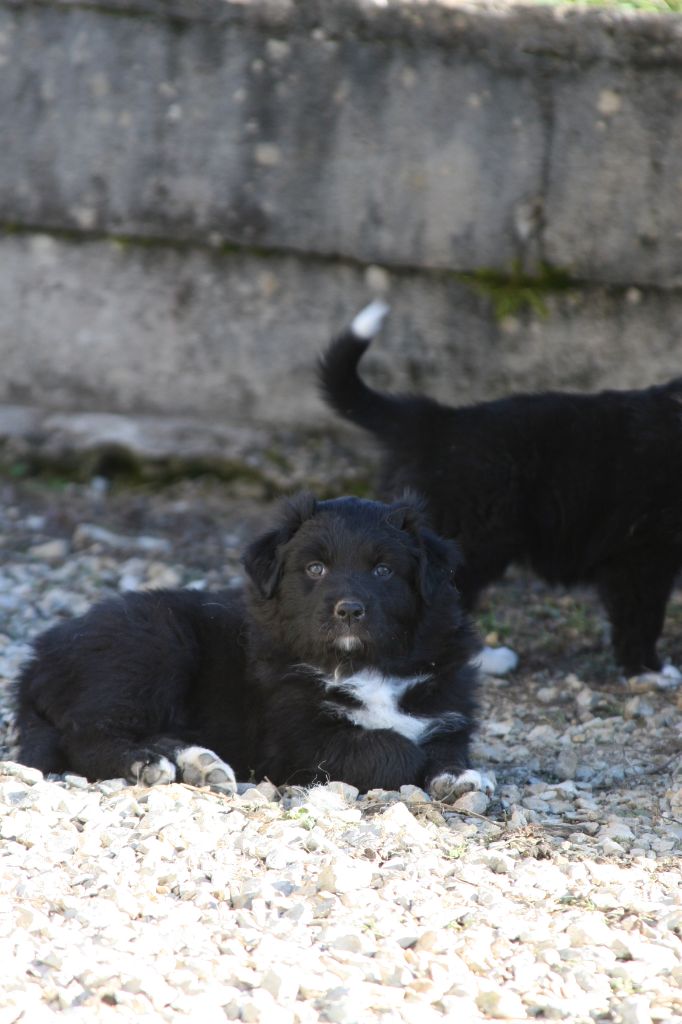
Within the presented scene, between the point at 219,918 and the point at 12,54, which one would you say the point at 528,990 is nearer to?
the point at 219,918

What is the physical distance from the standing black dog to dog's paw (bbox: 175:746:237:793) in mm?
2013

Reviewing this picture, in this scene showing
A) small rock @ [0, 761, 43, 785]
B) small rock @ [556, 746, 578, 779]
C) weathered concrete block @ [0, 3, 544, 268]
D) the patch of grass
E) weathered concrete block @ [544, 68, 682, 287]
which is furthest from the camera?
the patch of grass

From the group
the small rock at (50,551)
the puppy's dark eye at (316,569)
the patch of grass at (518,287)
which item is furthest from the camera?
the patch of grass at (518,287)

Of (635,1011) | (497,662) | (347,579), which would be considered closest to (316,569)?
(347,579)

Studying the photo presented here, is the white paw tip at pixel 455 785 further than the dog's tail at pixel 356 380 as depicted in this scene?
No

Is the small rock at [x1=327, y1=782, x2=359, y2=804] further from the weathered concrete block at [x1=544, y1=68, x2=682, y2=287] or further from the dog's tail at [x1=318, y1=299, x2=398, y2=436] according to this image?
the weathered concrete block at [x1=544, y1=68, x2=682, y2=287]

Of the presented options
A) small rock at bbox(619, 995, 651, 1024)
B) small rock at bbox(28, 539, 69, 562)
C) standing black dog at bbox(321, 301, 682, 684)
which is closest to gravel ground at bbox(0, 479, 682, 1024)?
small rock at bbox(619, 995, 651, 1024)

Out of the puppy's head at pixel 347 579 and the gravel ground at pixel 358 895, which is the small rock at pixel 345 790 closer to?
the gravel ground at pixel 358 895

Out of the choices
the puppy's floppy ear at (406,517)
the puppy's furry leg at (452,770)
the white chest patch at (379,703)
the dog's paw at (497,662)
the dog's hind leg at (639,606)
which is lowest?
the dog's paw at (497,662)

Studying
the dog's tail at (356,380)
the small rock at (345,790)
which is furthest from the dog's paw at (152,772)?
the dog's tail at (356,380)

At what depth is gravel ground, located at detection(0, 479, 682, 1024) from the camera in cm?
246

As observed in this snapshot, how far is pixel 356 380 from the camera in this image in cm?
579

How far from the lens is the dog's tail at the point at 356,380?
Answer: 5738mm

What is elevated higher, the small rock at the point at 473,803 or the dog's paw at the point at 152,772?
the small rock at the point at 473,803
